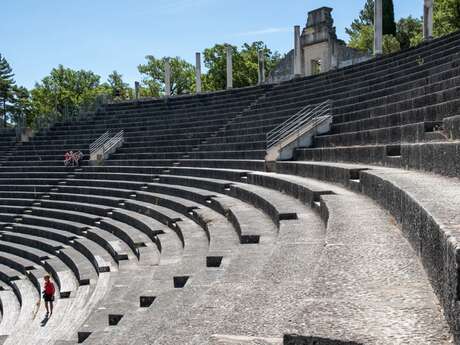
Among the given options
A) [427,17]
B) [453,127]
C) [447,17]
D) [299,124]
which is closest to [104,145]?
[299,124]

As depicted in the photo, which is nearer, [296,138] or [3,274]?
[296,138]

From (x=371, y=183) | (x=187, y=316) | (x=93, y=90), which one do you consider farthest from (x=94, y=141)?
(x=93, y=90)

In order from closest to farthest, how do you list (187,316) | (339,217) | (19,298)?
(187,316) < (339,217) < (19,298)

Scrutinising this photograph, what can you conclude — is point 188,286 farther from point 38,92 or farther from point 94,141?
point 38,92

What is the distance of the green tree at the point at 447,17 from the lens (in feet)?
104

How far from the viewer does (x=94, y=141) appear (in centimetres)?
2377

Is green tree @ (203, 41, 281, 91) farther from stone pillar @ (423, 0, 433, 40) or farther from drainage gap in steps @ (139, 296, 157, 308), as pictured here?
drainage gap in steps @ (139, 296, 157, 308)

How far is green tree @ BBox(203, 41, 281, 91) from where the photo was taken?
2263 inches

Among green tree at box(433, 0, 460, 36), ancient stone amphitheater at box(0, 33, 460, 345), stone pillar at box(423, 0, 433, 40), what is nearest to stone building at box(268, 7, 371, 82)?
ancient stone amphitheater at box(0, 33, 460, 345)

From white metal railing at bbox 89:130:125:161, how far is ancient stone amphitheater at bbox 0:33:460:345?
50cm

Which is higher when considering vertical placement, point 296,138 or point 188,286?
point 296,138

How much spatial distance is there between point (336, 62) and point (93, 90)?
51092 mm

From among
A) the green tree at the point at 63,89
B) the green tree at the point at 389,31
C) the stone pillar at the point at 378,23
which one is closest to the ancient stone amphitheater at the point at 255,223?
the stone pillar at the point at 378,23

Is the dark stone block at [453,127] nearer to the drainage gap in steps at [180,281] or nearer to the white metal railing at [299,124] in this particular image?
the drainage gap in steps at [180,281]
